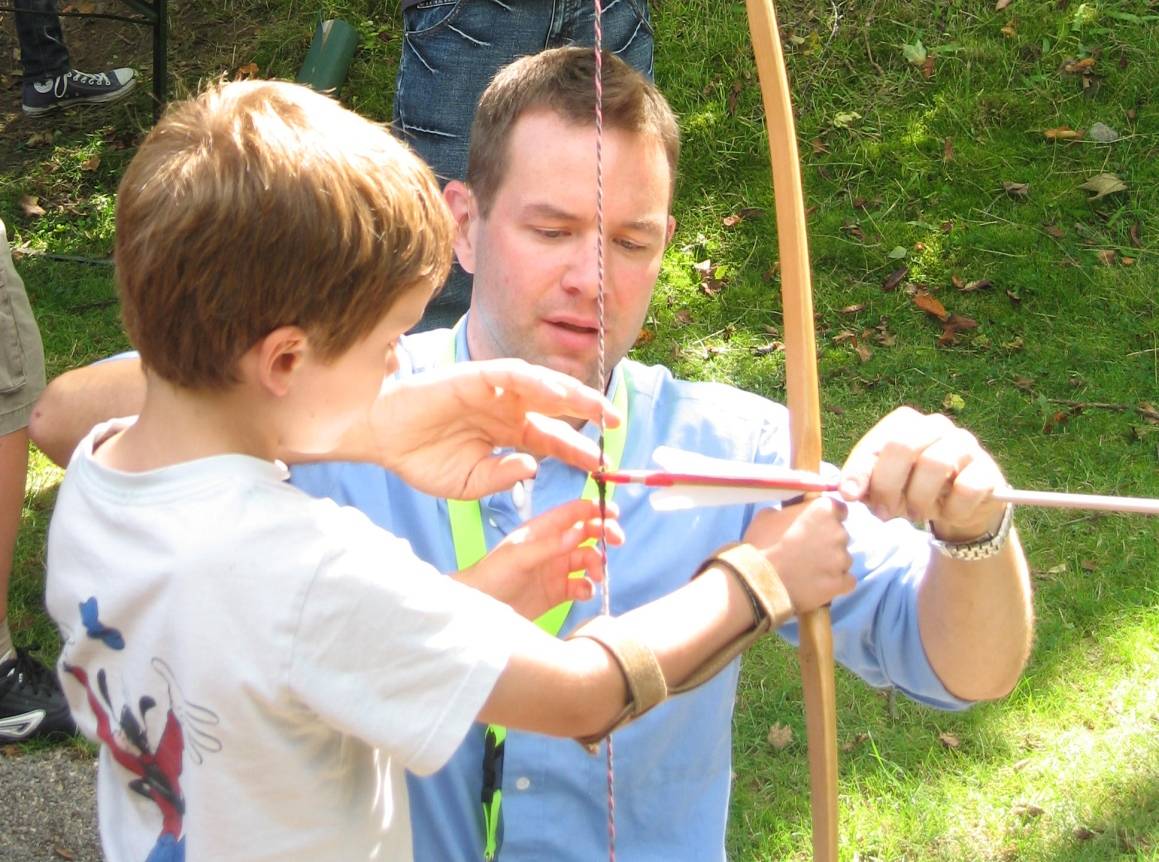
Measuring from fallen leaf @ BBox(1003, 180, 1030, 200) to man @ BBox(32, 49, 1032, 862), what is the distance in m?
2.96

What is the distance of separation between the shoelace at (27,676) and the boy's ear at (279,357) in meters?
2.03

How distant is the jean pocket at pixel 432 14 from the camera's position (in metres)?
3.19

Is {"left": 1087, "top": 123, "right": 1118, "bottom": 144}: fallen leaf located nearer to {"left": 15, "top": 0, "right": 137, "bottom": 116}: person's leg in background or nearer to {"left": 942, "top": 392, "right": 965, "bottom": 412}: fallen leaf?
{"left": 942, "top": 392, "right": 965, "bottom": 412}: fallen leaf

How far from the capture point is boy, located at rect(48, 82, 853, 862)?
1.25 m

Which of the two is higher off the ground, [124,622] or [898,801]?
[124,622]

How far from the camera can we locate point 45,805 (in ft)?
9.55

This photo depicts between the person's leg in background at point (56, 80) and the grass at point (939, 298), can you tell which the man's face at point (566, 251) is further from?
the person's leg in background at point (56, 80)

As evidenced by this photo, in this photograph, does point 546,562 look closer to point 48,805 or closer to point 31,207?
point 48,805

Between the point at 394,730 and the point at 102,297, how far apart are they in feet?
12.8

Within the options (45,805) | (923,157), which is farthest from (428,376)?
(923,157)

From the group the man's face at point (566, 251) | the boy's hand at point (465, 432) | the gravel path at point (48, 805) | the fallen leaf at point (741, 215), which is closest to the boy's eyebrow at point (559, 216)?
the man's face at point (566, 251)

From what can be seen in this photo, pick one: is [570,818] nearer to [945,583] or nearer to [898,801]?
[945,583]

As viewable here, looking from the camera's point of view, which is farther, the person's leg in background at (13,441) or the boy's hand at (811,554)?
the person's leg in background at (13,441)

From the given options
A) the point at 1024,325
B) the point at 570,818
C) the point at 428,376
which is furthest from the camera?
the point at 1024,325
